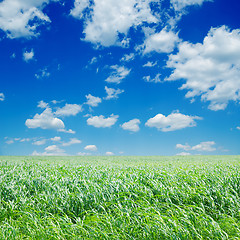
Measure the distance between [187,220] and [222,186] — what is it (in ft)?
10.5

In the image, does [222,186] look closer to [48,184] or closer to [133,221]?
[133,221]

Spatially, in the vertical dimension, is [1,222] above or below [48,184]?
below

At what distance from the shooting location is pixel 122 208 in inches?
217

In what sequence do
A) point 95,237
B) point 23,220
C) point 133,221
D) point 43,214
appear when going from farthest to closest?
point 43,214 < point 23,220 < point 133,221 < point 95,237

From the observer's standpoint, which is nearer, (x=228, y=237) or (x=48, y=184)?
(x=228, y=237)

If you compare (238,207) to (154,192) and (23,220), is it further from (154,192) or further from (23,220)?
(23,220)

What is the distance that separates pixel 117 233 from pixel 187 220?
5.24 ft

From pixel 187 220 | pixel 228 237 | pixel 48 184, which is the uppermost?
pixel 48 184

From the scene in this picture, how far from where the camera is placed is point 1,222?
5.82 m

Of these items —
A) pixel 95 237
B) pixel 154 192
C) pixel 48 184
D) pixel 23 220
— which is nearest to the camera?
pixel 95 237

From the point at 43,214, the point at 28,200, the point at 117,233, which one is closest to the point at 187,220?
the point at 117,233

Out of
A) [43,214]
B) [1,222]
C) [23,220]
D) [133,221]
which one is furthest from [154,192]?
[1,222]

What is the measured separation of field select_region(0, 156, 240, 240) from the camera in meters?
4.73

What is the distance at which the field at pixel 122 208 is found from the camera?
4.73 meters
